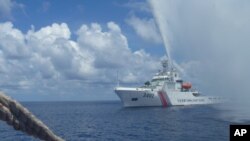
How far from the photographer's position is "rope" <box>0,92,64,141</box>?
6055 millimetres

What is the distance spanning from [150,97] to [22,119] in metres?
141

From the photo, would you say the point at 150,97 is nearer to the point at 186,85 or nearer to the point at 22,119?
the point at 186,85

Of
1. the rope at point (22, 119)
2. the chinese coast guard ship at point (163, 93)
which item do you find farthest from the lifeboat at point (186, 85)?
the rope at point (22, 119)

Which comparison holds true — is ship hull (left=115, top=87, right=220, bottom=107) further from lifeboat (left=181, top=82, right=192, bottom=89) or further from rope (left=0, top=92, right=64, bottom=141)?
rope (left=0, top=92, right=64, bottom=141)

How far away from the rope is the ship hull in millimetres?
136236

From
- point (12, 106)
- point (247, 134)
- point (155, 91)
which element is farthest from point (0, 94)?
point (155, 91)

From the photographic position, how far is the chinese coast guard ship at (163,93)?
145 m

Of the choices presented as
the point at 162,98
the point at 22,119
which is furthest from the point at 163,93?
the point at 22,119

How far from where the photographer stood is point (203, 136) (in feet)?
191

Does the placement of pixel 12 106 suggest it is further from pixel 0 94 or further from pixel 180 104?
pixel 180 104

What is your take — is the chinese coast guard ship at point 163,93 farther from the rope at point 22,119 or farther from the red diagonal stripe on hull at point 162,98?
the rope at point 22,119

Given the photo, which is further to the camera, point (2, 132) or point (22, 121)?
point (2, 132)

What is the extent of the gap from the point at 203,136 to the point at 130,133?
1328 centimetres

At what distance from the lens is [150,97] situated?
14650 cm
